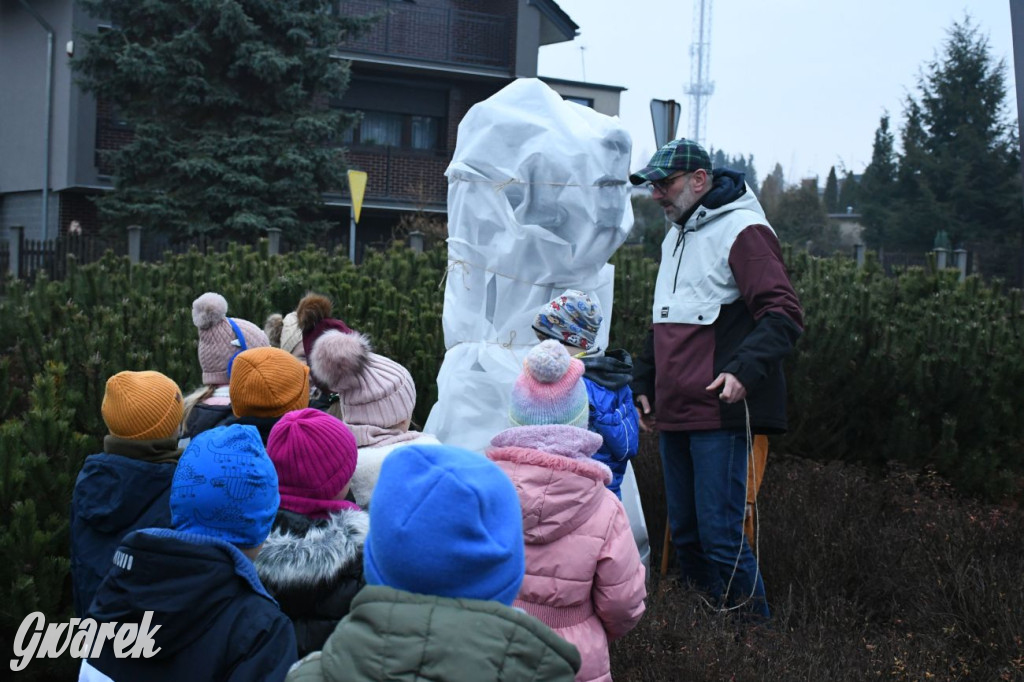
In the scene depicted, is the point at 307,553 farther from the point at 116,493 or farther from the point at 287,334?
the point at 287,334

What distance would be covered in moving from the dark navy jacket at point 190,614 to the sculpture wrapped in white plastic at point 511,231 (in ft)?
7.24

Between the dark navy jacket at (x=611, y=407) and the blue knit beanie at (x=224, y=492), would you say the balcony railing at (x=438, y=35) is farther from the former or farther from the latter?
the blue knit beanie at (x=224, y=492)

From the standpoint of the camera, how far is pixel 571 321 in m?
3.69

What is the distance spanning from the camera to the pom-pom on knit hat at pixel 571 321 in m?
3.69

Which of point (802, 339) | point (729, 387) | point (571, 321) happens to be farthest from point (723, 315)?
point (802, 339)

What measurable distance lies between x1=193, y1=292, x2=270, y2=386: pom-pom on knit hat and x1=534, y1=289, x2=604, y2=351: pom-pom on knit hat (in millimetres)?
1301

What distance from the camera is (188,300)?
5664 mm

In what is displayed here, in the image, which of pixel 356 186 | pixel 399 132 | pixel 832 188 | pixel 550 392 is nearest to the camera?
pixel 550 392

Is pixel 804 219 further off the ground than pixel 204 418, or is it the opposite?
pixel 804 219

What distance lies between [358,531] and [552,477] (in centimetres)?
53

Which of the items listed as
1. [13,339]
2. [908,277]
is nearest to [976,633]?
[908,277]

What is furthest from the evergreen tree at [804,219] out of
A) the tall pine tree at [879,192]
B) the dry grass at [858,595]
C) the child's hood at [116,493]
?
the child's hood at [116,493]

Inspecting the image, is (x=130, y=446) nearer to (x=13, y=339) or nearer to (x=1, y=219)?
(x=13, y=339)

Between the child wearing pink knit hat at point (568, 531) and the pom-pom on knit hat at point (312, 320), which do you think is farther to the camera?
the pom-pom on knit hat at point (312, 320)
